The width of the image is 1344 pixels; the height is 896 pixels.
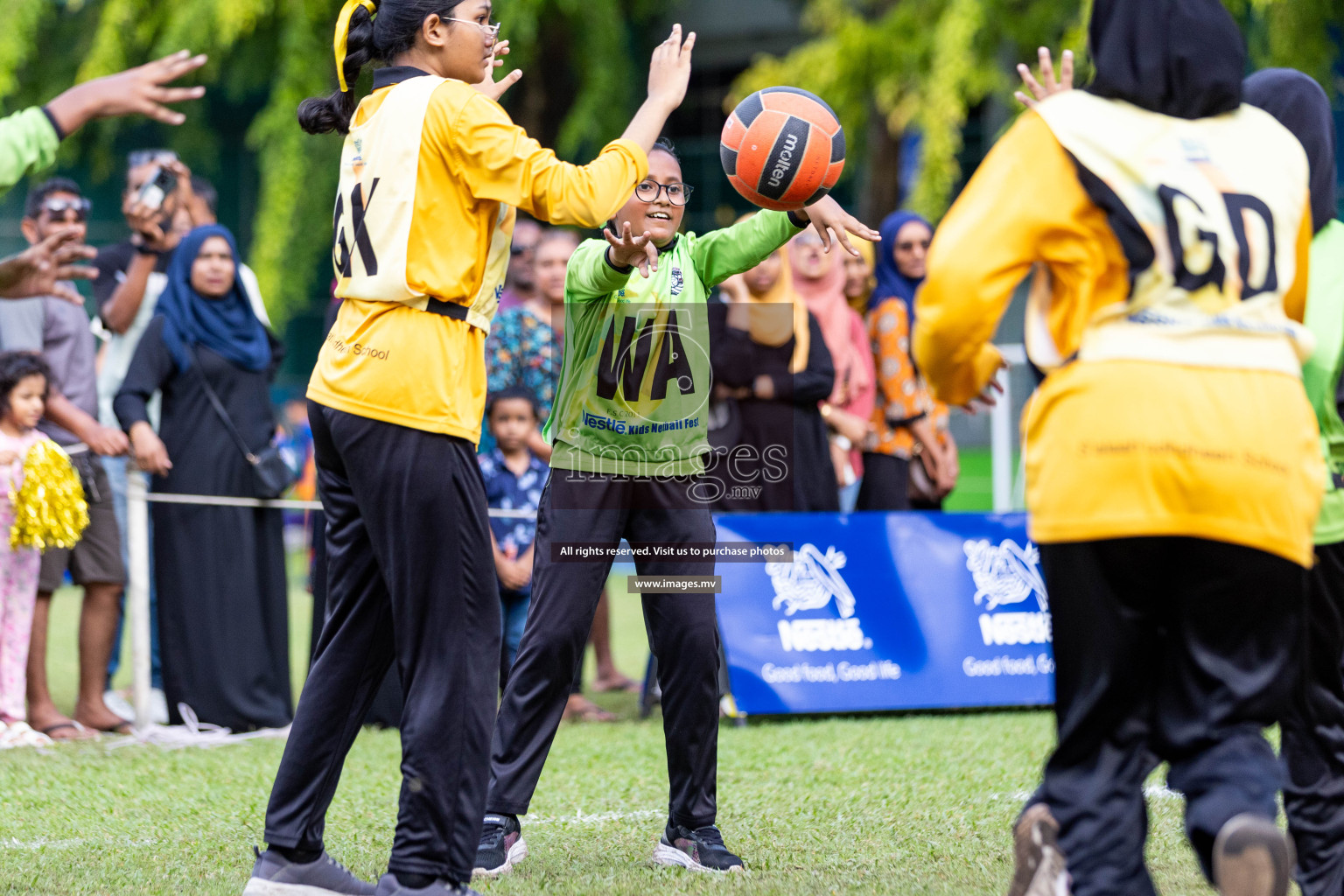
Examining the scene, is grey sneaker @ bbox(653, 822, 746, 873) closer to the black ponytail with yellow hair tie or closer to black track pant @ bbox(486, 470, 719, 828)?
black track pant @ bbox(486, 470, 719, 828)

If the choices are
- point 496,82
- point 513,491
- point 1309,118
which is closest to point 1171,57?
point 1309,118

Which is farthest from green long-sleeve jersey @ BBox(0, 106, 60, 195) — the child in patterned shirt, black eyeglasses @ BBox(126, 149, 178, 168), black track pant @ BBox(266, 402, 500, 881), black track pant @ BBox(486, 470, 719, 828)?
black eyeglasses @ BBox(126, 149, 178, 168)

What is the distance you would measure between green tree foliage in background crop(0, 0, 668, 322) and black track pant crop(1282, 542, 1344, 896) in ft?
39.2

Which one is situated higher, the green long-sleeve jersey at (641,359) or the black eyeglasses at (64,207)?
the black eyeglasses at (64,207)

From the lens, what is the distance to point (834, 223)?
448cm

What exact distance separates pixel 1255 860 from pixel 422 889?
1.94 metres

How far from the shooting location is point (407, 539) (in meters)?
3.61

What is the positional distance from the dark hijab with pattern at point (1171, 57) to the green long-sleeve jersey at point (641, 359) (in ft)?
5.71

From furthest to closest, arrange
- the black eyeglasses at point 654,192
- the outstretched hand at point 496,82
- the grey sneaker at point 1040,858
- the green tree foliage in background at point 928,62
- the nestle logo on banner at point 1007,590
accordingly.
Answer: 1. the green tree foliage in background at point 928,62
2. the nestle logo on banner at point 1007,590
3. the black eyeglasses at point 654,192
4. the outstretched hand at point 496,82
5. the grey sneaker at point 1040,858

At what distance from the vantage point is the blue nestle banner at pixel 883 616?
7410 mm

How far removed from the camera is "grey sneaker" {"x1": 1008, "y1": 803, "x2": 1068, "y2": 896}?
3086mm

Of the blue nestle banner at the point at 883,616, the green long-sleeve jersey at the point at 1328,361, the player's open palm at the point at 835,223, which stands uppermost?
the player's open palm at the point at 835,223

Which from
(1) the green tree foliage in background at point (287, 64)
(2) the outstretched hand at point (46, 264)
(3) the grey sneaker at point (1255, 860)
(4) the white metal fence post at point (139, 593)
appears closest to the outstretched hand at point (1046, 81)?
(3) the grey sneaker at point (1255, 860)

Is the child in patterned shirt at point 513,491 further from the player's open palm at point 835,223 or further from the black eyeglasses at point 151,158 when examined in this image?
the player's open palm at point 835,223
